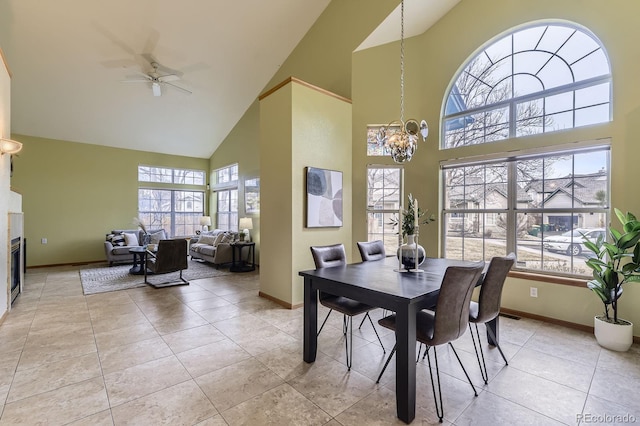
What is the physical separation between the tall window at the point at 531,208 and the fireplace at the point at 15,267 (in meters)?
6.27

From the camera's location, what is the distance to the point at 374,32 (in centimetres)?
448

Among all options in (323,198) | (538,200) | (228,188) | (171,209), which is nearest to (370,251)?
(323,198)

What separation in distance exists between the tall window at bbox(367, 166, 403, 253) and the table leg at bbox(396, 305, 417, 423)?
304 cm

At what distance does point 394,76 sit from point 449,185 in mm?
1981

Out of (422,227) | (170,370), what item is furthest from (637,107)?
(170,370)

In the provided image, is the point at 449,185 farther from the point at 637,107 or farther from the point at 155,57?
the point at 155,57

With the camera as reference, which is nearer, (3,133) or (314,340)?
(314,340)

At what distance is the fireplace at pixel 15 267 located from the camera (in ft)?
13.5

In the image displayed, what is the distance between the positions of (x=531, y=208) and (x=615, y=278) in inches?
45.5

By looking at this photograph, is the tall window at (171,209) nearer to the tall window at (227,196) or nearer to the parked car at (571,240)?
A: the tall window at (227,196)

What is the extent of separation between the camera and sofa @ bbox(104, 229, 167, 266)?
6828mm

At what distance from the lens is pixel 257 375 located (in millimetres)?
2379

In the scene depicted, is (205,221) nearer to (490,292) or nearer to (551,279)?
(490,292)

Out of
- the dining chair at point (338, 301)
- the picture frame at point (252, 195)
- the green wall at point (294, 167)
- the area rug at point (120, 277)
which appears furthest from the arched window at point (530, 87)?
the area rug at point (120, 277)
